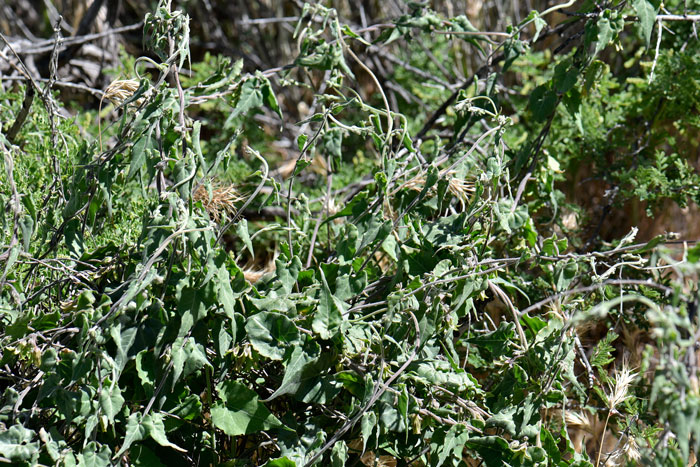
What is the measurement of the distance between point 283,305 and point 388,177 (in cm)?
31

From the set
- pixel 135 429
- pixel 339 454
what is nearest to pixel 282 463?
pixel 339 454

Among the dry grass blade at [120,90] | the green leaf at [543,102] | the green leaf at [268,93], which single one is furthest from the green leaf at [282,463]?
the green leaf at [543,102]

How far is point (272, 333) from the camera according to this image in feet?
3.48

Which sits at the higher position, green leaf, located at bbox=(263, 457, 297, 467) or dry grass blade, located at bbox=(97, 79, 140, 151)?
dry grass blade, located at bbox=(97, 79, 140, 151)

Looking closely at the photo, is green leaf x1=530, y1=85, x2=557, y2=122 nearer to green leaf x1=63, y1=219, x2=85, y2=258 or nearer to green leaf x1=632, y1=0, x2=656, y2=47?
green leaf x1=632, y1=0, x2=656, y2=47

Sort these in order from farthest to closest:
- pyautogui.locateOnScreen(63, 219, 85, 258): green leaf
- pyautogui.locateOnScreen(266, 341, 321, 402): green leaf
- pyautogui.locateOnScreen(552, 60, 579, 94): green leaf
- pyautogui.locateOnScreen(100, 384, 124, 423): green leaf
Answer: pyautogui.locateOnScreen(552, 60, 579, 94): green leaf
pyautogui.locateOnScreen(63, 219, 85, 258): green leaf
pyautogui.locateOnScreen(266, 341, 321, 402): green leaf
pyautogui.locateOnScreen(100, 384, 124, 423): green leaf

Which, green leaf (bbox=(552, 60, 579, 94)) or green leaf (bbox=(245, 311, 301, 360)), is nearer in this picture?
green leaf (bbox=(245, 311, 301, 360))

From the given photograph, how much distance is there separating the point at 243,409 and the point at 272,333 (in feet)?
Result: 0.41

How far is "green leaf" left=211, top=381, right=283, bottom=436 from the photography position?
1.05 m

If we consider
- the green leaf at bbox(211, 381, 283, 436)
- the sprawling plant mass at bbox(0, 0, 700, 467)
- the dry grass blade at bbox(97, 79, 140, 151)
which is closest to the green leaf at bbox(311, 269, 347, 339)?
the sprawling plant mass at bbox(0, 0, 700, 467)

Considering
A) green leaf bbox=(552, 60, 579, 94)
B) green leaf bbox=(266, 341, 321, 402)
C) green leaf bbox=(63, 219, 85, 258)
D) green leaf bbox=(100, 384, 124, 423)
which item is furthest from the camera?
green leaf bbox=(552, 60, 579, 94)

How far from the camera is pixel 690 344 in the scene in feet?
2.27

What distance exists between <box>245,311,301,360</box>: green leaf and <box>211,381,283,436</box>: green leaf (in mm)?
73

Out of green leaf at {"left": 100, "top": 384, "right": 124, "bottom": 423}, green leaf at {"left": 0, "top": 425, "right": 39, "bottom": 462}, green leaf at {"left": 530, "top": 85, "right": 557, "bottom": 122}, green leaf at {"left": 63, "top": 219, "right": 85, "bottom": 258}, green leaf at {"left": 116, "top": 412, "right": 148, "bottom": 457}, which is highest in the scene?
green leaf at {"left": 63, "top": 219, "right": 85, "bottom": 258}
